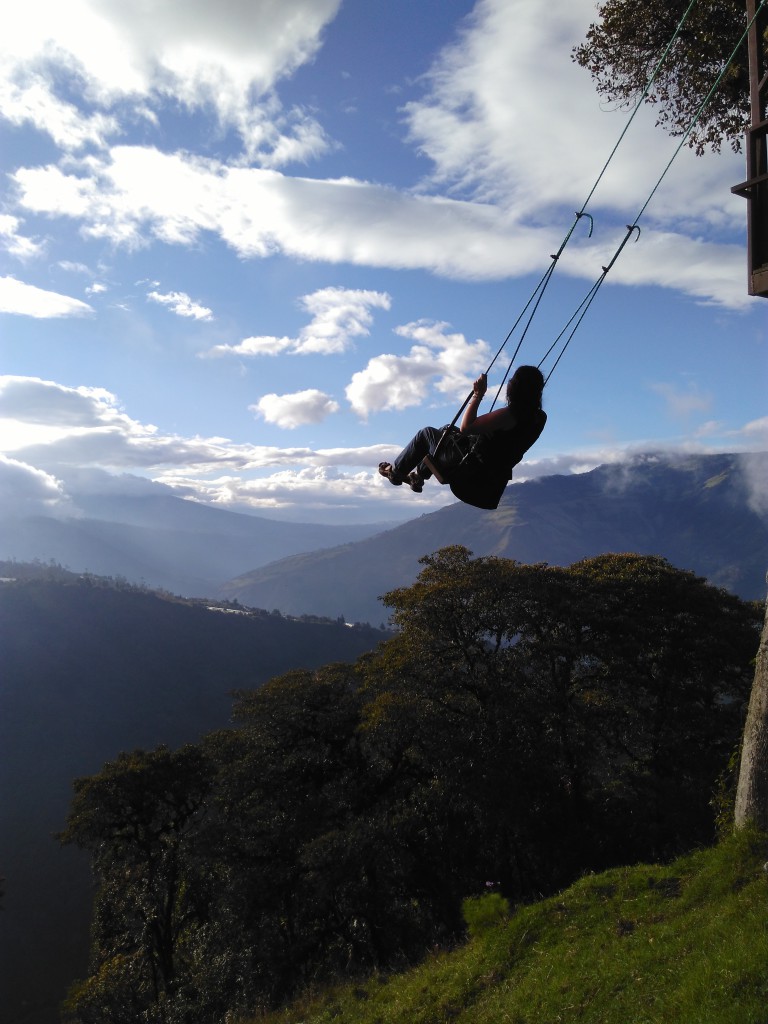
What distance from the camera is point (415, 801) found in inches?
707

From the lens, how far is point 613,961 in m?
6.66

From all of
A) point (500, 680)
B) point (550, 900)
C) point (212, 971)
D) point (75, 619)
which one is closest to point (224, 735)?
point (212, 971)

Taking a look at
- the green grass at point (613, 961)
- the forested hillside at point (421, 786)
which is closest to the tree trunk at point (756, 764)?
the green grass at point (613, 961)

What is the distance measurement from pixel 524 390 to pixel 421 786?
15379 millimetres

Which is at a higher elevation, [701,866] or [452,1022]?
[701,866]

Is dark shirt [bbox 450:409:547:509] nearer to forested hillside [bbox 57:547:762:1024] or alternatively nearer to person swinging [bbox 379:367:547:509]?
person swinging [bbox 379:367:547:509]

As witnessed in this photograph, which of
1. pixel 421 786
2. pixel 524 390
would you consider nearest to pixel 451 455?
pixel 524 390

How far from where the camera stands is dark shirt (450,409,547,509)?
6141mm

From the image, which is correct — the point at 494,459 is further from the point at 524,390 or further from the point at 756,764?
the point at 756,764

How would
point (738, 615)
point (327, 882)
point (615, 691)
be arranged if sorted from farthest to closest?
point (738, 615) < point (615, 691) < point (327, 882)

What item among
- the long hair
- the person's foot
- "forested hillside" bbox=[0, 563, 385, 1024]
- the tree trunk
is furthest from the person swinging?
"forested hillside" bbox=[0, 563, 385, 1024]

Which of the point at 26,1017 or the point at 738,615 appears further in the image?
the point at 26,1017

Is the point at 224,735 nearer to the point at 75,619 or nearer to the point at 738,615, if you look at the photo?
the point at 738,615

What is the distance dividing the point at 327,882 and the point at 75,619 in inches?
7096
